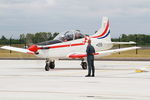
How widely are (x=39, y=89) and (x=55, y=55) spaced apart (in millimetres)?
10617

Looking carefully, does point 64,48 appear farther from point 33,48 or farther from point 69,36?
point 33,48

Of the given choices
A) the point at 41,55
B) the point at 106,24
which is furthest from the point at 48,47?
the point at 106,24

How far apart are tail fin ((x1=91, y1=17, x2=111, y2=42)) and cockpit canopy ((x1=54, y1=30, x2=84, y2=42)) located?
109 inches

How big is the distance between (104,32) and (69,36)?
16.0 ft

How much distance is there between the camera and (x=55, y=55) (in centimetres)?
2430

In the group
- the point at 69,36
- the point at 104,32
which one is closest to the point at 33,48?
the point at 69,36

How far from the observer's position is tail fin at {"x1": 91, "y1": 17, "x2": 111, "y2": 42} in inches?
1137

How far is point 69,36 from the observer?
83.3ft

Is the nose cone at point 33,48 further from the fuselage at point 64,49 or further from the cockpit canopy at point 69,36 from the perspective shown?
the cockpit canopy at point 69,36

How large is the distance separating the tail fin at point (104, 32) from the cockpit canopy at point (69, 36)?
2763mm

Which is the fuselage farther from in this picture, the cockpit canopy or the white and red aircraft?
the cockpit canopy

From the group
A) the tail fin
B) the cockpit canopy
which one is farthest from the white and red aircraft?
the tail fin

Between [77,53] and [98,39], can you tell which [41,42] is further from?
[98,39]

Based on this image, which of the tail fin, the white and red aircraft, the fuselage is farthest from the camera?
the tail fin
